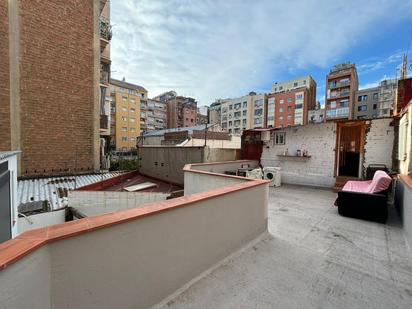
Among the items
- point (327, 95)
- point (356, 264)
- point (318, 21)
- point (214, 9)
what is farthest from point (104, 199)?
point (327, 95)

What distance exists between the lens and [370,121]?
21.5 ft

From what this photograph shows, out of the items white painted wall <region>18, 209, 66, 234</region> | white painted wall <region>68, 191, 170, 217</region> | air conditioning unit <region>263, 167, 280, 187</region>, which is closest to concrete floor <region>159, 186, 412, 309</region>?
air conditioning unit <region>263, 167, 280, 187</region>

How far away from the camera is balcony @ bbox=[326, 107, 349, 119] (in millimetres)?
30366

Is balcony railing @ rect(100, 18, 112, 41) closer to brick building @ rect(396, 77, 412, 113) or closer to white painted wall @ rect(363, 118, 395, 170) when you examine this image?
white painted wall @ rect(363, 118, 395, 170)

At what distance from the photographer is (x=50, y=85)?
27.2ft

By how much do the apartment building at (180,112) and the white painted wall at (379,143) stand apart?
42.8 metres

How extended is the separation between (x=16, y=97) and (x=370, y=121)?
43.7 ft

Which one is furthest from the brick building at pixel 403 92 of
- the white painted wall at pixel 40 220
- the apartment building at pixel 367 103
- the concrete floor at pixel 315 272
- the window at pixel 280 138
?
the apartment building at pixel 367 103

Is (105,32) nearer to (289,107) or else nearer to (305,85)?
(289,107)

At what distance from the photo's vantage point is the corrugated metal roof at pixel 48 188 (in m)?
5.65

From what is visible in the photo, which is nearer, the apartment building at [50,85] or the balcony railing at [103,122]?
the apartment building at [50,85]

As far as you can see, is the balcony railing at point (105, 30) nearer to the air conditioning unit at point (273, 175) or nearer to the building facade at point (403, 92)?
the air conditioning unit at point (273, 175)

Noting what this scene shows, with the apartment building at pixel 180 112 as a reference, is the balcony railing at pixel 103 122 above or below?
below

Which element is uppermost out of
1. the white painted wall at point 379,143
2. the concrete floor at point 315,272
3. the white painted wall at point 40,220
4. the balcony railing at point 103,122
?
the balcony railing at point 103,122
